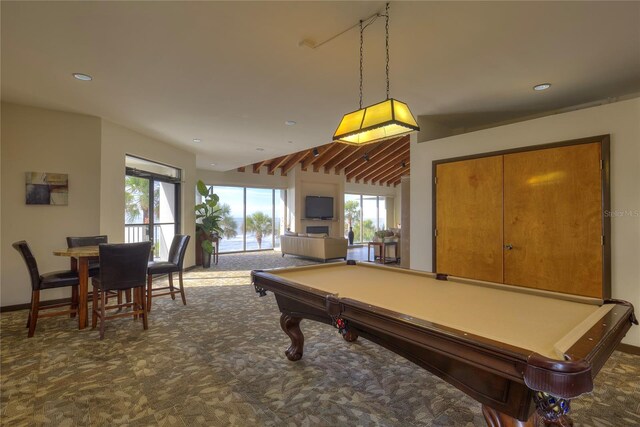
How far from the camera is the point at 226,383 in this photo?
2359 mm

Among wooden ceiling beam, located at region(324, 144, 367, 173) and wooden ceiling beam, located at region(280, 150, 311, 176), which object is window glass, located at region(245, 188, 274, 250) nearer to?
wooden ceiling beam, located at region(280, 150, 311, 176)

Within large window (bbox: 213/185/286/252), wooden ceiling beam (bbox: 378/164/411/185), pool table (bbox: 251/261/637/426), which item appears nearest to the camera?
pool table (bbox: 251/261/637/426)

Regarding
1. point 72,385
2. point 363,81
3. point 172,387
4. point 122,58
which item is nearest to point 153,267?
point 72,385

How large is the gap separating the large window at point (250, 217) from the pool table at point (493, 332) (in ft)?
28.5

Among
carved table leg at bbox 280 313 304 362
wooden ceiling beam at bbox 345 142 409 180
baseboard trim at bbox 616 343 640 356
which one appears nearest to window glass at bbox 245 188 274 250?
wooden ceiling beam at bbox 345 142 409 180

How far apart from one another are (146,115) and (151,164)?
6.00 feet

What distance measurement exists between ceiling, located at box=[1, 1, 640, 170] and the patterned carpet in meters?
2.73

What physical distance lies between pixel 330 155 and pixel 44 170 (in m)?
8.06

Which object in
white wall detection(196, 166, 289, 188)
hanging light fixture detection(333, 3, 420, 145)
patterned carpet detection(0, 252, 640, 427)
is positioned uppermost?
white wall detection(196, 166, 289, 188)

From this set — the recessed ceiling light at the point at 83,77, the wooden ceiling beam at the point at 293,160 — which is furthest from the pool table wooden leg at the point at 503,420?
the wooden ceiling beam at the point at 293,160

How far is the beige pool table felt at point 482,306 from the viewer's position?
1.31 metres

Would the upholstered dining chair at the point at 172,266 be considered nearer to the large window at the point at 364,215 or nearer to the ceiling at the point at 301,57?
the ceiling at the point at 301,57

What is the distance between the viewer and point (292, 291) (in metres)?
2.17

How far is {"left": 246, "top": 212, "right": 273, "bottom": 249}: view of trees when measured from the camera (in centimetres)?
1101
